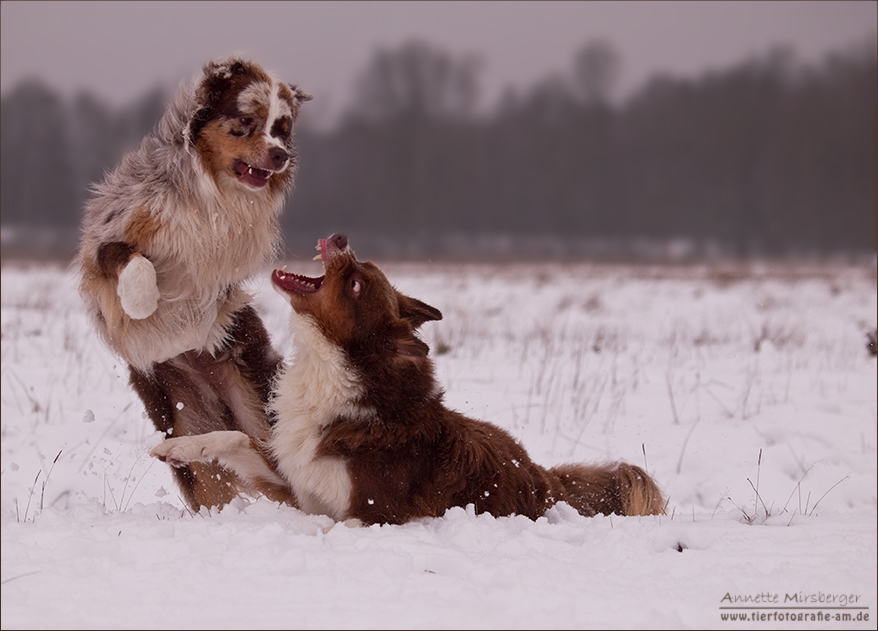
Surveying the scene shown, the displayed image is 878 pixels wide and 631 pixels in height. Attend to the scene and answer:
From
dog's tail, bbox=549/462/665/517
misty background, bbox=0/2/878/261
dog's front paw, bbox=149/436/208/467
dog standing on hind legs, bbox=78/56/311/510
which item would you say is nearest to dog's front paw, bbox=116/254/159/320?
dog standing on hind legs, bbox=78/56/311/510

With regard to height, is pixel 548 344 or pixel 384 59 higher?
pixel 384 59

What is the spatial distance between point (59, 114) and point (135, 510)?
64.2 feet

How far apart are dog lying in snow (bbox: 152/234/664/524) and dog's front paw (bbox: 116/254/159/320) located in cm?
86

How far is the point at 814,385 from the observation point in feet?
26.7

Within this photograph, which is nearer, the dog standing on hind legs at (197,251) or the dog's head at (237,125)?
the dog standing on hind legs at (197,251)

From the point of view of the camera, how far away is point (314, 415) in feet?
13.1

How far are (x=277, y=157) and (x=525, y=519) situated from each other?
2.79m

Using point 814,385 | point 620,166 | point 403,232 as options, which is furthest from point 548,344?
point 620,166

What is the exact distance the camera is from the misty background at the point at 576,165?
2070cm

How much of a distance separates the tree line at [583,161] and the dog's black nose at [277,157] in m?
12.6

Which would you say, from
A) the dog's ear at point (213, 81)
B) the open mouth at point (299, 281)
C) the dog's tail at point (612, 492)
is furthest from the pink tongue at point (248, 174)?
the dog's tail at point (612, 492)

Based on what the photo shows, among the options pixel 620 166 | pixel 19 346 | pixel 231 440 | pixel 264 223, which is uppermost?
pixel 620 166

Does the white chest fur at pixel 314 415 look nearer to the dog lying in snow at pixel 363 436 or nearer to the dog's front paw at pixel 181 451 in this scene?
the dog lying in snow at pixel 363 436

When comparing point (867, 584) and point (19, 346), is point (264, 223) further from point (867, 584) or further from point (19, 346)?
point (19, 346)
